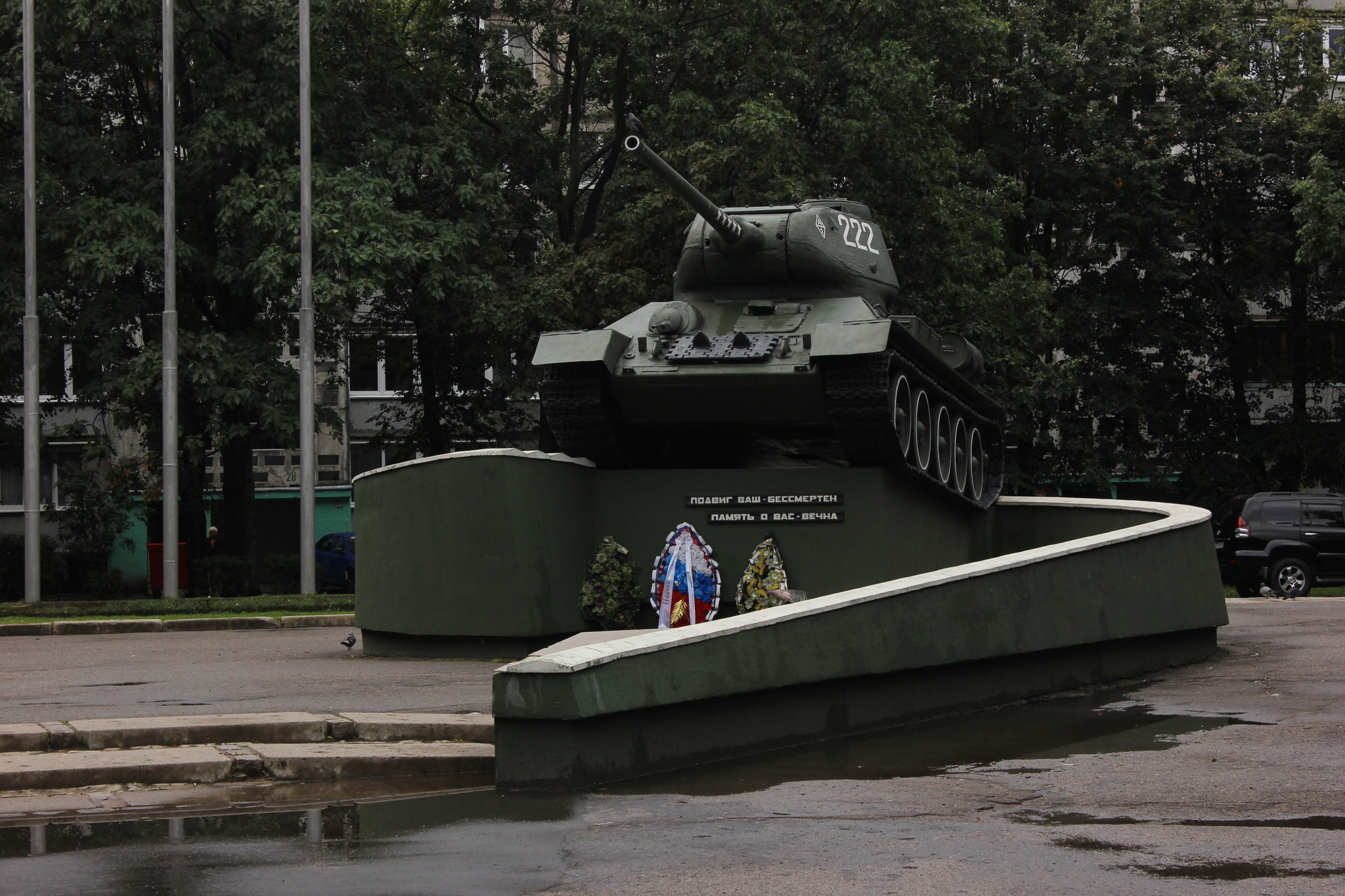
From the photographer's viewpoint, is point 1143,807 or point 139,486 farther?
point 139,486

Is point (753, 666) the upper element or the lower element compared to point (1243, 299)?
lower

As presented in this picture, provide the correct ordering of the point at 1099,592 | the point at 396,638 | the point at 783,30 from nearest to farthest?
the point at 1099,592 < the point at 396,638 < the point at 783,30

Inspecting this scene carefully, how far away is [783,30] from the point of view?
2705 centimetres

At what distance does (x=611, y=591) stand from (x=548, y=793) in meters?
6.28

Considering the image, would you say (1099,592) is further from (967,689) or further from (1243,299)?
(1243,299)

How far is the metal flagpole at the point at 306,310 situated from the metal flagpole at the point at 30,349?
381 cm

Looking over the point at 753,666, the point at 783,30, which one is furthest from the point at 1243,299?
the point at 753,666

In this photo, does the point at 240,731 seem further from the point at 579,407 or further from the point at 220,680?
the point at 579,407

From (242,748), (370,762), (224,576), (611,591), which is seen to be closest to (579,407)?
(611,591)

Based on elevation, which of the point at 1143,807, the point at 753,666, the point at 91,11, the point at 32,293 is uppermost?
the point at 91,11

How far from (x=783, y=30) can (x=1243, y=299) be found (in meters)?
14.3

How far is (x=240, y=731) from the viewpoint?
27.0ft

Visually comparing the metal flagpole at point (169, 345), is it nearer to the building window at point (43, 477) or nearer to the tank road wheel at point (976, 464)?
the tank road wheel at point (976, 464)

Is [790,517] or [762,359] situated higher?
[762,359]
